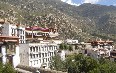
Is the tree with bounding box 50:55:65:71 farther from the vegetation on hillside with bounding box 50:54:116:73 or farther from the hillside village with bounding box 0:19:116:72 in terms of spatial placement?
the hillside village with bounding box 0:19:116:72

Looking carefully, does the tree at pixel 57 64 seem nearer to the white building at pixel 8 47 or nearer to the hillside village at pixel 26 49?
the hillside village at pixel 26 49

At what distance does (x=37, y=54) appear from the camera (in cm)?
8456

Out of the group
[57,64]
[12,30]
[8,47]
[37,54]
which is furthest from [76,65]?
[8,47]

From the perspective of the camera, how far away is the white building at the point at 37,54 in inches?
3022

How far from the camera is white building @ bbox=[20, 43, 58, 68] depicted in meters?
76.8

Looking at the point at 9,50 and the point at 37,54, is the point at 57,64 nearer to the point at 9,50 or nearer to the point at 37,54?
the point at 37,54

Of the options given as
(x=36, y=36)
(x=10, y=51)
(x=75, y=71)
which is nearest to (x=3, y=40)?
(x=10, y=51)

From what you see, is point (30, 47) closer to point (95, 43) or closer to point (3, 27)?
point (3, 27)

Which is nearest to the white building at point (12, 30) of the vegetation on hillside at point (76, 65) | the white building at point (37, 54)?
the white building at point (37, 54)

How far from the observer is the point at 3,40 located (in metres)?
62.3

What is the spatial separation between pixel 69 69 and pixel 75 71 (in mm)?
2230

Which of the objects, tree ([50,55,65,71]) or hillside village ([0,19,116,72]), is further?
tree ([50,55,65,71])

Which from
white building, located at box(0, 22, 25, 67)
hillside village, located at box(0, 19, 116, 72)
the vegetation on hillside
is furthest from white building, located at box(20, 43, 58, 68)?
white building, located at box(0, 22, 25, 67)

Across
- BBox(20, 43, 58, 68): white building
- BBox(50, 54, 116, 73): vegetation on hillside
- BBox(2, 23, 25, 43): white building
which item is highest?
BBox(2, 23, 25, 43): white building
